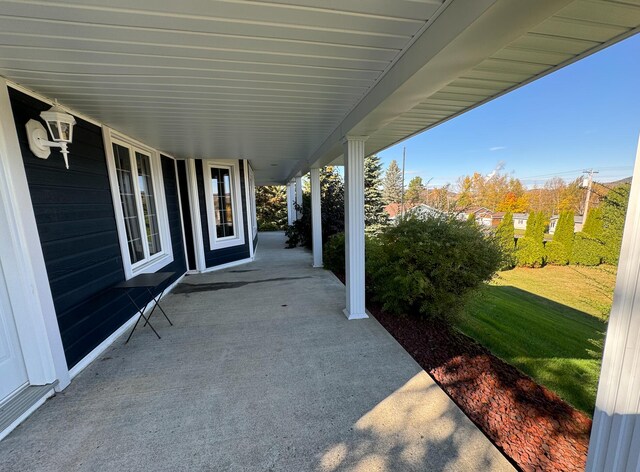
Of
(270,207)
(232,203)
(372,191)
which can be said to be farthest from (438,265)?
(270,207)

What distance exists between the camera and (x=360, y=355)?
263 cm

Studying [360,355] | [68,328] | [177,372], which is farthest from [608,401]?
[68,328]

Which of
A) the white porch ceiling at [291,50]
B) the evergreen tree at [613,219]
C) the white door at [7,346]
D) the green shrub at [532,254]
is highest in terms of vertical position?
the white porch ceiling at [291,50]

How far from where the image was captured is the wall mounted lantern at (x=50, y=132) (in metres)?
2.13

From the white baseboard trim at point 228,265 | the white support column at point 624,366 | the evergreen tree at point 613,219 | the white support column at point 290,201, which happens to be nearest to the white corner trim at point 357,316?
the evergreen tree at point 613,219

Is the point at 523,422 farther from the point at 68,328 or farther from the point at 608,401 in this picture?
the point at 68,328

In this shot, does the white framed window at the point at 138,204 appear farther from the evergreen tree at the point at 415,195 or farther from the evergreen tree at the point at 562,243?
the evergreen tree at the point at 562,243

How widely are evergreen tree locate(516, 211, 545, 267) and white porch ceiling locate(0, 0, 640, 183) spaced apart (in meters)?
Answer: 9.18

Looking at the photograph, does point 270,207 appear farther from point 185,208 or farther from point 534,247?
point 534,247

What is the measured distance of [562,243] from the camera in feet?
31.1

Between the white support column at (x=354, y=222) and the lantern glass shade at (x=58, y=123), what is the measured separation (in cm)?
264

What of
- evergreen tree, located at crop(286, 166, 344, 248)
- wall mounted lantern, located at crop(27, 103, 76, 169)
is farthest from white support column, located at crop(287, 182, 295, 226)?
wall mounted lantern, located at crop(27, 103, 76, 169)

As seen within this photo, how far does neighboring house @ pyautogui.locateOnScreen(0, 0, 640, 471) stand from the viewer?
1282 mm

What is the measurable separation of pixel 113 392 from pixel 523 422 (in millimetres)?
3155
